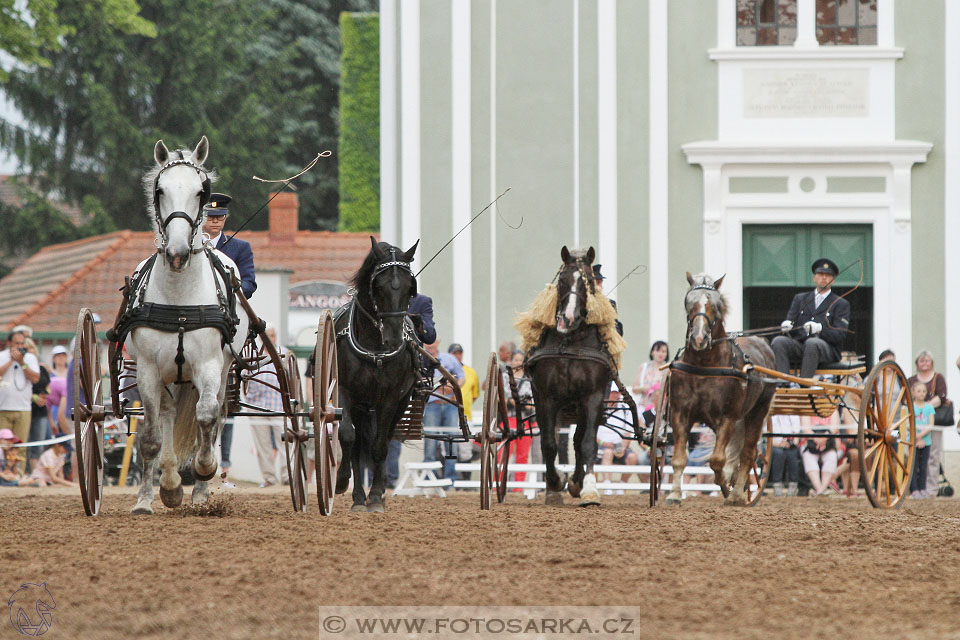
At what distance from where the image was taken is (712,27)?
2019cm

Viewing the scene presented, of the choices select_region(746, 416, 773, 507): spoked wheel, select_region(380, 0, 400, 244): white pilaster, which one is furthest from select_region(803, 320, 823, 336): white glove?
select_region(380, 0, 400, 244): white pilaster

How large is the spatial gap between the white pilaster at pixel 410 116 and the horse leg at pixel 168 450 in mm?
9991

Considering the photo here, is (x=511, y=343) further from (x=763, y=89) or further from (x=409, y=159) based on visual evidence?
(x=763, y=89)

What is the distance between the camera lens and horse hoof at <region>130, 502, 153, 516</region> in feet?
34.5

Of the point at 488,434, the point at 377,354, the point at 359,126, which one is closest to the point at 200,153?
the point at 377,354

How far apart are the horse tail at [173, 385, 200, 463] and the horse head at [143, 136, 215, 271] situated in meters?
1.16

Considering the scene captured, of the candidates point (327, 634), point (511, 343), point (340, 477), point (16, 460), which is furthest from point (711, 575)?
point (16, 460)

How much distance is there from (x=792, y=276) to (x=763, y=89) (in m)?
2.50

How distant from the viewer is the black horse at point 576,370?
13.2 meters

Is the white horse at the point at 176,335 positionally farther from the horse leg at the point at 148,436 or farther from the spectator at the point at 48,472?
the spectator at the point at 48,472

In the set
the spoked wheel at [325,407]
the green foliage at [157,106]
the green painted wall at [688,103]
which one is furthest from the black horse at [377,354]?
the green foliage at [157,106]

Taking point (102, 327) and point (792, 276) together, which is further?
point (102, 327)

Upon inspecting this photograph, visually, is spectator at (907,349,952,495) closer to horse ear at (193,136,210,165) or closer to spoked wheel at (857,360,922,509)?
spoked wheel at (857,360,922,509)

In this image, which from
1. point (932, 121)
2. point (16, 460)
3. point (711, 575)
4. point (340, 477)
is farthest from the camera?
point (932, 121)
